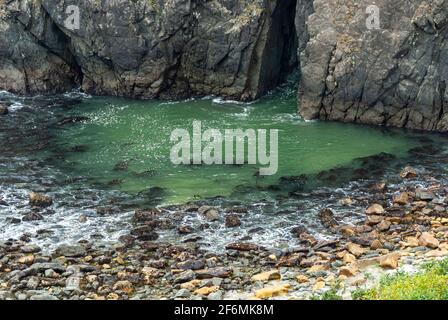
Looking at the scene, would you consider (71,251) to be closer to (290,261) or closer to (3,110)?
(290,261)

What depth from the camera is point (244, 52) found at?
160ft

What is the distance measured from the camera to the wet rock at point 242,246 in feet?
82.9

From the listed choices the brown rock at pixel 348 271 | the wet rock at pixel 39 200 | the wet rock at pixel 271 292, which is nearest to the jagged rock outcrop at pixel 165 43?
the wet rock at pixel 39 200

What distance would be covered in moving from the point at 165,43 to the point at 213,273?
102ft

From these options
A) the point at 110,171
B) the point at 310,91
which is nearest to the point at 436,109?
the point at 310,91

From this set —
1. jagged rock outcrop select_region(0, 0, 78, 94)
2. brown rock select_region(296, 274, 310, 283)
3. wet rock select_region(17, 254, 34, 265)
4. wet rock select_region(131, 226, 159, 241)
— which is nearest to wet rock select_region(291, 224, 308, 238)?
brown rock select_region(296, 274, 310, 283)

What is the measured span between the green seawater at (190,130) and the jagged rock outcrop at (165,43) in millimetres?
1762

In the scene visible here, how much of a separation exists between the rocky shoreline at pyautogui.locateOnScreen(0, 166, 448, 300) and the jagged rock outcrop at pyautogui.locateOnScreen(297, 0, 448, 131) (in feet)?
47.7

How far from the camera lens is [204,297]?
2092 cm

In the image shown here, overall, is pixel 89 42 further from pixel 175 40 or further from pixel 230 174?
pixel 230 174

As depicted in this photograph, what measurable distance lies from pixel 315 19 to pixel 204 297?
93.9ft

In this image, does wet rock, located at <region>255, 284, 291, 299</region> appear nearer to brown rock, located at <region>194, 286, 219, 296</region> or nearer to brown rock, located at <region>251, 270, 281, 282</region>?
brown rock, located at <region>251, 270, 281, 282</region>

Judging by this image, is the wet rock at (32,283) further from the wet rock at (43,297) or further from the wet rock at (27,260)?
the wet rock at (27,260)

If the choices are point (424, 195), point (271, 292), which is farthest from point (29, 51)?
point (271, 292)
